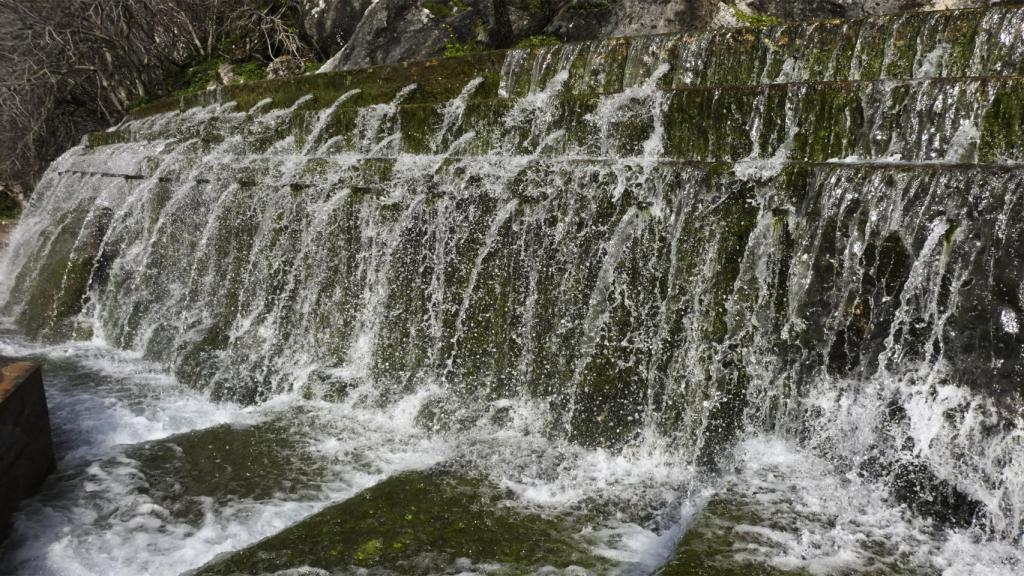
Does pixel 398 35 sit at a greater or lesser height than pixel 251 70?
lesser

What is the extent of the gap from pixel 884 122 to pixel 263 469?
437cm

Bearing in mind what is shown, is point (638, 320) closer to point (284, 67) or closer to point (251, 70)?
point (284, 67)

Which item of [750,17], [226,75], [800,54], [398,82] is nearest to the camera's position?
[800,54]

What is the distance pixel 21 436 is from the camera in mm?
3982

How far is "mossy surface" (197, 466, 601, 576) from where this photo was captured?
3.16 m

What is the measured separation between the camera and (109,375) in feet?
21.0

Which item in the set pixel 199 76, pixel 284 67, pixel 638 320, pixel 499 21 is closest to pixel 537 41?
pixel 499 21

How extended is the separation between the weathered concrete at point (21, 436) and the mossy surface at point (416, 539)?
4.84 feet

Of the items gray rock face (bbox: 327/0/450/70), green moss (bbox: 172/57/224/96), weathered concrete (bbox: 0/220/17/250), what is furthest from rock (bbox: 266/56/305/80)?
weathered concrete (bbox: 0/220/17/250)

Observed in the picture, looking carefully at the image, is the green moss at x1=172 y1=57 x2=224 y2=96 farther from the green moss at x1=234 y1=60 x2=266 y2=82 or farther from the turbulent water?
the turbulent water

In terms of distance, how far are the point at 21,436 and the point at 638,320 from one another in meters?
3.54

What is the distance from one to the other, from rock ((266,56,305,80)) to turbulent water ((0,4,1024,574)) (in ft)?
25.3

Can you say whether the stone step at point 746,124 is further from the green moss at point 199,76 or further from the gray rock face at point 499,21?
the green moss at point 199,76

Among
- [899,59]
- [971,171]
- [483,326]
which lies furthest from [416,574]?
[899,59]
